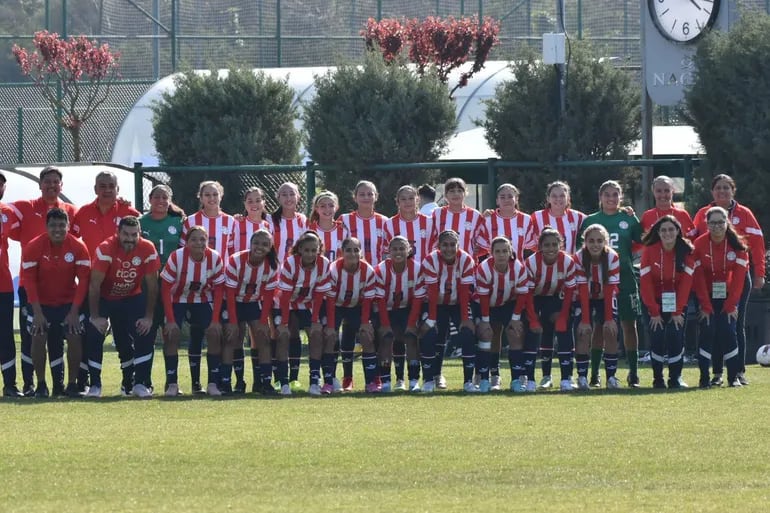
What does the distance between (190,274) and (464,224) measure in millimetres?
2529

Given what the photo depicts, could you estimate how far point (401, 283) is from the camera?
41.2 feet

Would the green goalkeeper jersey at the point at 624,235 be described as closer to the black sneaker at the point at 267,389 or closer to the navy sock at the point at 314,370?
the navy sock at the point at 314,370

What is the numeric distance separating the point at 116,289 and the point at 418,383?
2.49m

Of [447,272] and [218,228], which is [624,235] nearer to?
[447,272]

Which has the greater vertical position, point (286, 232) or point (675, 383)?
point (286, 232)

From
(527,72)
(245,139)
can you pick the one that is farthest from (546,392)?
(245,139)

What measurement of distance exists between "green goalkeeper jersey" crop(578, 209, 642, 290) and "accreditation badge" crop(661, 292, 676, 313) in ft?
1.38

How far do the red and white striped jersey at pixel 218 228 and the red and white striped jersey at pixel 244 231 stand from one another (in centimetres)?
5

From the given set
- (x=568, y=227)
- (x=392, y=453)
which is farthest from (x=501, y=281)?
(x=392, y=453)

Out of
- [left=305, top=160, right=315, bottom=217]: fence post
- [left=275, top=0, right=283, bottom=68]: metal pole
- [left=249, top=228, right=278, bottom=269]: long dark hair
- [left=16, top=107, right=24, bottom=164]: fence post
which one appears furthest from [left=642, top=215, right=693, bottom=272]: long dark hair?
[left=275, top=0, right=283, bottom=68]: metal pole

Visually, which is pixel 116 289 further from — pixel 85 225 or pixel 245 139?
pixel 245 139

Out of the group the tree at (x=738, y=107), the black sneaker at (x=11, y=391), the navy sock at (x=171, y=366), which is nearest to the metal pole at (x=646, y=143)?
the tree at (x=738, y=107)

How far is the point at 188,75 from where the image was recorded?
19859 mm

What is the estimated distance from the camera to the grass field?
25.3 feet
